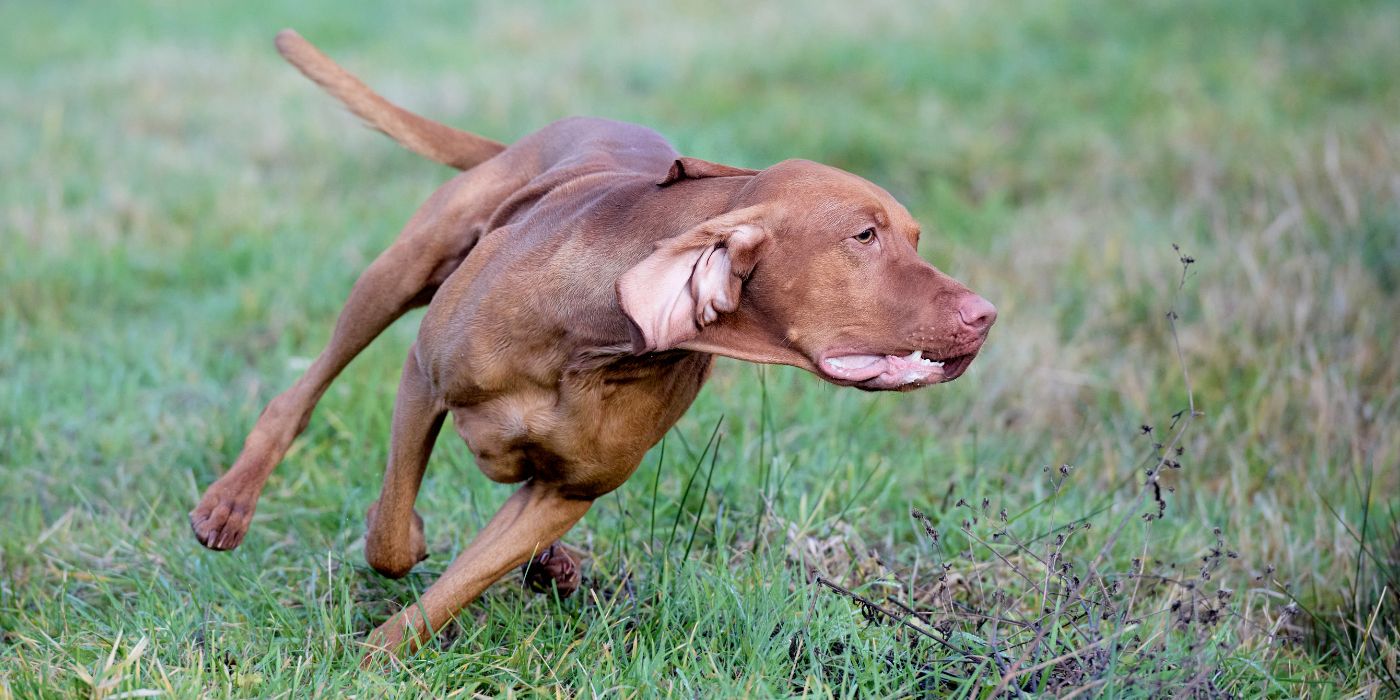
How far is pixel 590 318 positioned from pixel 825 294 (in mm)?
488

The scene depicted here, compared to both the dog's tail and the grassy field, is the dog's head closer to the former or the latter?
the grassy field

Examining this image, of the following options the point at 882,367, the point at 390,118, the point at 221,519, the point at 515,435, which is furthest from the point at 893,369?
the point at 390,118

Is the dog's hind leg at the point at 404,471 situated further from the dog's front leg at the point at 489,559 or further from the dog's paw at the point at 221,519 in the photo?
the dog's paw at the point at 221,519

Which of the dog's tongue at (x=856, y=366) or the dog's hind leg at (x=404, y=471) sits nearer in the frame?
the dog's tongue at (x=856, y=366)

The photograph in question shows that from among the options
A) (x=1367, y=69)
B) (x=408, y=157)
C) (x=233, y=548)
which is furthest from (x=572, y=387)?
(x=1367, y=69)

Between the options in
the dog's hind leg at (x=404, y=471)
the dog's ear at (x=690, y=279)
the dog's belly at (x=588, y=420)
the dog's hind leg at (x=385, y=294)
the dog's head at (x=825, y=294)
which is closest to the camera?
the dog's ear at (x=690, y=279)

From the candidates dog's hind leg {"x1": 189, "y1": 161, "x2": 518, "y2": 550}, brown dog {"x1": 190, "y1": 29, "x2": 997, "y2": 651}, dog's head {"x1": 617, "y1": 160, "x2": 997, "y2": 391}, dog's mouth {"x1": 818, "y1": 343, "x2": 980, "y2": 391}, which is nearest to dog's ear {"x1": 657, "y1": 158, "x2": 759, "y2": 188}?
brown dog {"x1": 190, "y1": 29, "x2": 997, "y2": 651}

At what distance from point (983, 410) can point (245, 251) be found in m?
3.39

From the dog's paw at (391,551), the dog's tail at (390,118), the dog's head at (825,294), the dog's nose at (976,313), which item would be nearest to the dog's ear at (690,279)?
the dog's head at (825,294)

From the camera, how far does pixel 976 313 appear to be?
257 centimetres

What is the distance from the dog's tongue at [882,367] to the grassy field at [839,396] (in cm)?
42

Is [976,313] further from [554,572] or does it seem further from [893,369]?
[554,572]

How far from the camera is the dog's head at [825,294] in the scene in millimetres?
2562

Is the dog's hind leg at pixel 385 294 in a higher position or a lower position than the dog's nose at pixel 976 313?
lower
